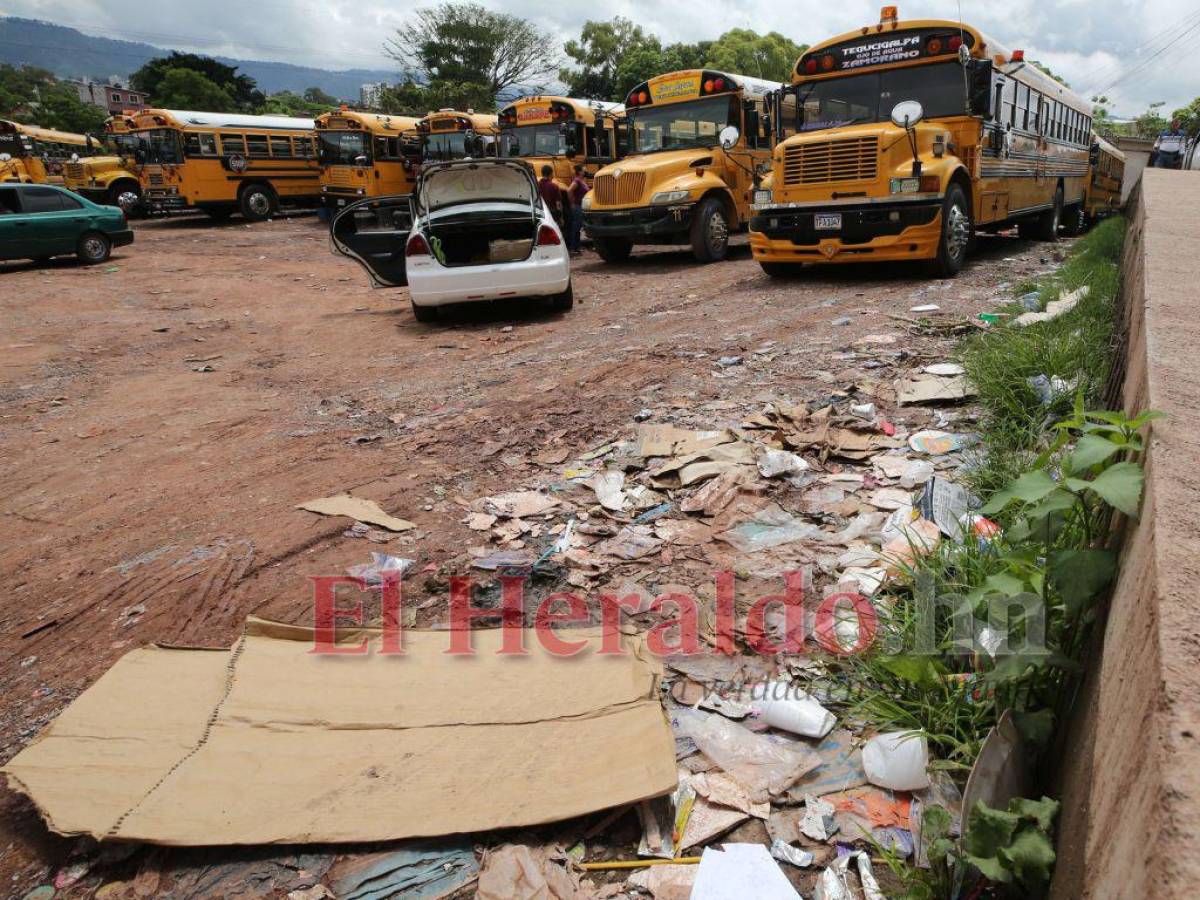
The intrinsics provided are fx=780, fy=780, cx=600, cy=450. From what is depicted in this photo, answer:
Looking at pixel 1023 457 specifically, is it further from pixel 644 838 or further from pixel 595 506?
pixel 644 838

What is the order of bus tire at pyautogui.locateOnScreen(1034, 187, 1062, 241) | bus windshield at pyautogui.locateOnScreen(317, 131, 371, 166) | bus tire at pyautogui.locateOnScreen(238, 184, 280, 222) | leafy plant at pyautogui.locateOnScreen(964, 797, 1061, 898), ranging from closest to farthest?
leafy plant at pyautogui.locateOnScreen(964, 797, 1061, 898)
bus tire at pyautogui.locateOnScreen(1034, 187, 1062, 241)
bus windshield at pyautogui.locateOnScreen(317, 131, 371, 166)
bus tire at pyautogui.locateOnScreen(238, 184, 280, 222)

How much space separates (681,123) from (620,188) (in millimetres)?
1669

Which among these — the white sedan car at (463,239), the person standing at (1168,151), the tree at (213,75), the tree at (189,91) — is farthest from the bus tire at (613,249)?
the tree at (213,75)

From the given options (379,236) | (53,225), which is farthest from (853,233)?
(53,225)

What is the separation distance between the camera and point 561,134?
49.4 ft

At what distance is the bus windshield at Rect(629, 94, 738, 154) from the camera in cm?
1223

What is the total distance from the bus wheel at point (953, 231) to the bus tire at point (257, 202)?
63.5 ft

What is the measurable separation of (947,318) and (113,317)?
33.9 feet

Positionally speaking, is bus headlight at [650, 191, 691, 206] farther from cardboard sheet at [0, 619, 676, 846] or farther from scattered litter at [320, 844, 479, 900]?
scattered litter at [320, 844, 479, 900]

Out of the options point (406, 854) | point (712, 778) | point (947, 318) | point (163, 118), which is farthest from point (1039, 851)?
point (163, 118)

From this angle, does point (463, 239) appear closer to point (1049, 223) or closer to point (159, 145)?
point (1049, 223)

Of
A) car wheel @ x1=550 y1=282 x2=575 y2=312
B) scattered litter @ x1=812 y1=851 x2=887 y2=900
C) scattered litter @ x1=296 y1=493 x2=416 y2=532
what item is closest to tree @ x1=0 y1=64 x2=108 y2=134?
car wheel @ x1=550 y1=282 x2=575 y2=312

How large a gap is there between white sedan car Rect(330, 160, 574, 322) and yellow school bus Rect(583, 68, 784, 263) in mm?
2879

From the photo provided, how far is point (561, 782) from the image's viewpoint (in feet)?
6.76
